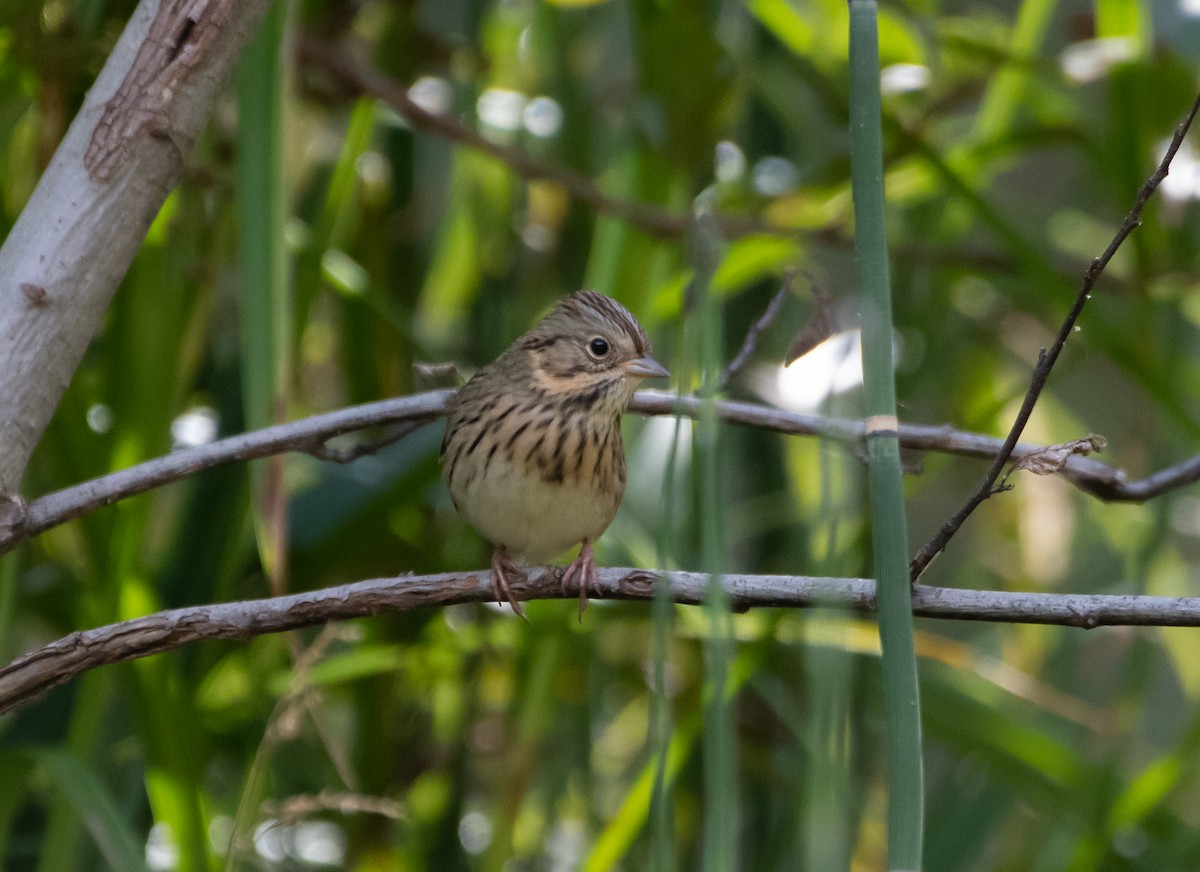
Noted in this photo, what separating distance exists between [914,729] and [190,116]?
117cm

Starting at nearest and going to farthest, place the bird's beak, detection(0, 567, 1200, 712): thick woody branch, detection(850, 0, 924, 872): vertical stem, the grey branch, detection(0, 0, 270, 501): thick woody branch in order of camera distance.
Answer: detection(850, 0, 924, 872): vertical stem, detection(0, 567, 1200, 712): thick woody branch, detection(0, 0, 270, 501): thick woody branch, the grey branch, the bird's beak

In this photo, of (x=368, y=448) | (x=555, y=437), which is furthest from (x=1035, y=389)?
(x=555, y=437)

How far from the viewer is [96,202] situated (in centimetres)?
170

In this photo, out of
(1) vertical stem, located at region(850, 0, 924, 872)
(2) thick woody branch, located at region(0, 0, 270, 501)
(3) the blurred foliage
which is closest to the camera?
(1) vertical stem, located at region(850, 0, 924, 872)

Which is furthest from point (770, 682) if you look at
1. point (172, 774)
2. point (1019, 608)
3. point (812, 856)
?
point (812, 856)

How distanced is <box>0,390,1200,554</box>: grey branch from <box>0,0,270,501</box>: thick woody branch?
3.2 inches

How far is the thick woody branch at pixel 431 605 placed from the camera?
5.13 ft

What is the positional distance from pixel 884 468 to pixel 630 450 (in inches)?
79.0

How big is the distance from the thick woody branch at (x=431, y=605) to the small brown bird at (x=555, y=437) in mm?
894

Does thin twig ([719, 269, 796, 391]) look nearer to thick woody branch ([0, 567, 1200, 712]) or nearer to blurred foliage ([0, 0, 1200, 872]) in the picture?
blurred foliage ([0, 0, 1200, 872])

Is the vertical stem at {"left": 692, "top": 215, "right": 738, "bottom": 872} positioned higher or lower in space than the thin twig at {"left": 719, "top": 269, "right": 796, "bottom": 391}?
lower

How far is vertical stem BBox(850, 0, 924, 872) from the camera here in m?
1.14

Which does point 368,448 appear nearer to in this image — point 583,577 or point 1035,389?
point 583,577

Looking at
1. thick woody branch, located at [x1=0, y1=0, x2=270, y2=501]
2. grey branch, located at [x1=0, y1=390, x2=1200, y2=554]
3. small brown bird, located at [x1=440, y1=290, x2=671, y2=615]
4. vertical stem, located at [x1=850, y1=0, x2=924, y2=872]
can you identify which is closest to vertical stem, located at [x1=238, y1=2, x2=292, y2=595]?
Answer: grey branch, located at [x1=0, y1=390, x2=1200, y2=554]
